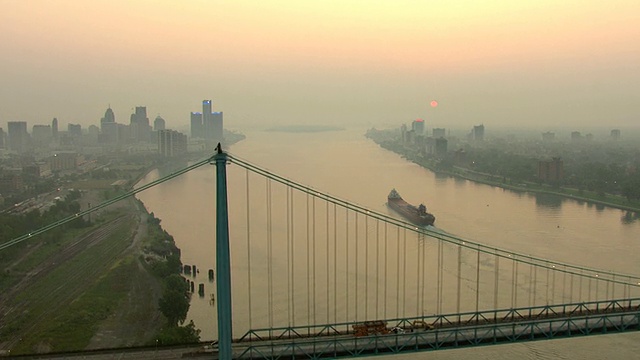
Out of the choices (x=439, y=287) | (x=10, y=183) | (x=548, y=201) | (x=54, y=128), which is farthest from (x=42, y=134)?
(x=439, y=287)

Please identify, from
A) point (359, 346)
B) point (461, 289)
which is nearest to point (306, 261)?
point (461, 289)

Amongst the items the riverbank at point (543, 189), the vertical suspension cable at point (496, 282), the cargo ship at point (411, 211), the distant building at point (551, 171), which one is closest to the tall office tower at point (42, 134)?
the riverbank at point (543, 189)

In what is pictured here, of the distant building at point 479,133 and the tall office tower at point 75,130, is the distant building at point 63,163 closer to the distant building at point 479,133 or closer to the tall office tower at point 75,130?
the tall office tower at point 75,130

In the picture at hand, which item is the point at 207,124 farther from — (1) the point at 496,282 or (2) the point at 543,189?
(1) the point at 496,282

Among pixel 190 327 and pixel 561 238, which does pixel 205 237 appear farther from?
pixel 561 238

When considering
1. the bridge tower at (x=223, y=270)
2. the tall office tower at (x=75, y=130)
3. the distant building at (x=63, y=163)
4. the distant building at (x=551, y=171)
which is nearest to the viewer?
the bridge tower at (x=223, y=270)

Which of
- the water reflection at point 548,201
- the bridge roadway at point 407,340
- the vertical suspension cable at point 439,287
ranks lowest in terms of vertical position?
the water reflection at point 548,201
